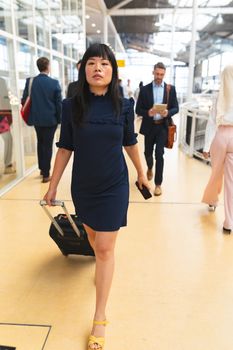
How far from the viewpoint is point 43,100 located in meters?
4.75

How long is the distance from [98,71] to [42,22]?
17.8 feet

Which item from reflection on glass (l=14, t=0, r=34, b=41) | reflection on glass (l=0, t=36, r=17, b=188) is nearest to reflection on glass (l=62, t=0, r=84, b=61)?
reflection on glass (l=14, t=0, r=34, b=41)

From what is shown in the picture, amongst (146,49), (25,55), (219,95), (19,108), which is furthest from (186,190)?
(146,49)

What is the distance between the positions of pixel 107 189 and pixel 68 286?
990 mm

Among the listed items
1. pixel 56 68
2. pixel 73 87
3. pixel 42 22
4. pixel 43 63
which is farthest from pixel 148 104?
pixel 56 68

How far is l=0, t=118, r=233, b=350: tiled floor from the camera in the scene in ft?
6.02

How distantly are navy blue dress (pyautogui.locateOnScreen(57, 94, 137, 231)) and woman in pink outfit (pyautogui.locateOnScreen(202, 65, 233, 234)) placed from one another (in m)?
1.51

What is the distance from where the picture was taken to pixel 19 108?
16.2 ft

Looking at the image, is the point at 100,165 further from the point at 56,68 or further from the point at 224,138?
the point at 56,68

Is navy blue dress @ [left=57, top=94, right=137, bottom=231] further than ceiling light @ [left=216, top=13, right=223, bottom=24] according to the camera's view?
No

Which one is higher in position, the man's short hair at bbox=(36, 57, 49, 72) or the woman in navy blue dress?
the man's short hair at bbox=(36, 57, 49, 72)

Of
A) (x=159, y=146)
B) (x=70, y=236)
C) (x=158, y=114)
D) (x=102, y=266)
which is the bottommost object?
(x=70, y=236)

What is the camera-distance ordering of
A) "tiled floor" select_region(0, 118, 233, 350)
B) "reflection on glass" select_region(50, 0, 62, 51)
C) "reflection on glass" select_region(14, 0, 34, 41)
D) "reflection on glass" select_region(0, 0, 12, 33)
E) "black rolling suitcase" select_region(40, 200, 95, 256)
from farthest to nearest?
"reflection on glass" select_region(50, 0, 62, 51) → "reflection on glass" select_region(14, 0, 34, 41) → "reflection on glass" select_region(0, 0, 12, 33) → "black rolling suitcase" select_region(40, 200, 95, 256) → "tiled floor" select_region(0, 118, 233, 350)

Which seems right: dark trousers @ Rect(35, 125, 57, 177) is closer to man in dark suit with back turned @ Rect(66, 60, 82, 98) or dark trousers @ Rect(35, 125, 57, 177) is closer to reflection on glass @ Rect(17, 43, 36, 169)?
reflection on glass @ Rect(17, 43, 36, 169)
